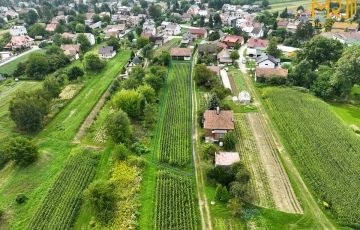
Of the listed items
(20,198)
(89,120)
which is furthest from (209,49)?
(20,198)

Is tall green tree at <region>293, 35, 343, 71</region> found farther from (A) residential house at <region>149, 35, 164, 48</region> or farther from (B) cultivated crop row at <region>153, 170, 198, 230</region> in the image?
(B) cultivated crop row at <region>153, 170, 198, 230</region>

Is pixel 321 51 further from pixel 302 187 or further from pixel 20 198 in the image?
pixel 20 198

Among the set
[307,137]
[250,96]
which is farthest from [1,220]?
[250,96]

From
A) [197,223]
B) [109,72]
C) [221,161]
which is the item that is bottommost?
[197,223]

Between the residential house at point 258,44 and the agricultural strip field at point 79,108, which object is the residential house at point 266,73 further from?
the agricultural strip field at point 79,108

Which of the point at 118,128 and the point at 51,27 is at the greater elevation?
the point at 51,27

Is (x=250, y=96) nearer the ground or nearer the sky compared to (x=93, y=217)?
nearer the sky

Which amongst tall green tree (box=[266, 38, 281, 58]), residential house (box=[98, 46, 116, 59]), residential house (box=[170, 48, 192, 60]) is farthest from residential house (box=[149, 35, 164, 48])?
tall green tree (box=[266, 38, 281, 58])

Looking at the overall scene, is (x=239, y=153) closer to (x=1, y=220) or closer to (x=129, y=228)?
(x=129, y=228)
